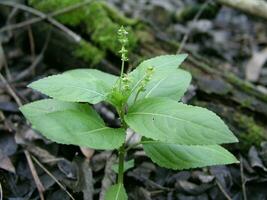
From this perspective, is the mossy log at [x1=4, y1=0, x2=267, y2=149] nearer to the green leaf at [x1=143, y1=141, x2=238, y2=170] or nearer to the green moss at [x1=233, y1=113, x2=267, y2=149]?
the green moss at [x1=233, y1=113, x2=267, y2=149]

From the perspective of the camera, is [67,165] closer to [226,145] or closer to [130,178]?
[130,178]

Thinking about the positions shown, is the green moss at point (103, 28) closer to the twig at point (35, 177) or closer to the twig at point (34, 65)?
the twig at point (34, 65)

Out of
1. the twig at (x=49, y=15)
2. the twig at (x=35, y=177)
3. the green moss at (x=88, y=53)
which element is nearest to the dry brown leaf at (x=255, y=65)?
the green moss at (x=88, y=53)

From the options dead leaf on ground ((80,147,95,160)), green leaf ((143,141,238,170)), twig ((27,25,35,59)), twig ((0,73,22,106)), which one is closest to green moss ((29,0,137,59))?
twig ((27,25,35,59))

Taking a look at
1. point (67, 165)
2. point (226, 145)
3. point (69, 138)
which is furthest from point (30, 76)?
point (69, 138)

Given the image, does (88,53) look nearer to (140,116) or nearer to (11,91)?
(11,91)

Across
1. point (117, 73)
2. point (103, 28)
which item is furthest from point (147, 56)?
point (103, 28)
